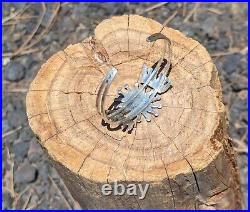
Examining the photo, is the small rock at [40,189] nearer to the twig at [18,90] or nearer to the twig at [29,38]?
the twig at [18,90]

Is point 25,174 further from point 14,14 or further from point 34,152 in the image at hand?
point 14,14

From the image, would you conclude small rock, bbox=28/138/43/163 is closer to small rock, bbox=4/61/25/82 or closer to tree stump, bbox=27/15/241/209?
small rock, bbox=4/61/25/82

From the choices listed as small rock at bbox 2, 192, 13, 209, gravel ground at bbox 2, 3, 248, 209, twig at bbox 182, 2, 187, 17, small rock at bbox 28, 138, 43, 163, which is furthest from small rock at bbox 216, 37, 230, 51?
small rock at bbox 2, 192, 13, 209

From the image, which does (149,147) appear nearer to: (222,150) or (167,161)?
(167,161)

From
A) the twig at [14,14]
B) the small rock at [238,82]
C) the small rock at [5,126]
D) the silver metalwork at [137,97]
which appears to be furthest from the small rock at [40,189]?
the small rock at [238,82]

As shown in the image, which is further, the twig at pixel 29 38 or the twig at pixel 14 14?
the twig at pixel 14 14

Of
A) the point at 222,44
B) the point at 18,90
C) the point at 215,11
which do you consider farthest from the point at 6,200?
the point at 215,11

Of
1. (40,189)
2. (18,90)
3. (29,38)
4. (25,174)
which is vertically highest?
(29,38)

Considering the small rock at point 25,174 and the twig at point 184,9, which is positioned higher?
the twig at point 184,9
